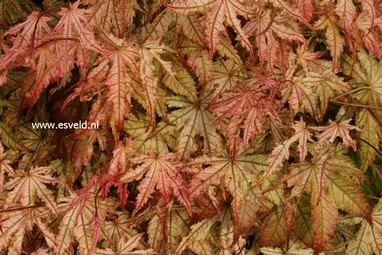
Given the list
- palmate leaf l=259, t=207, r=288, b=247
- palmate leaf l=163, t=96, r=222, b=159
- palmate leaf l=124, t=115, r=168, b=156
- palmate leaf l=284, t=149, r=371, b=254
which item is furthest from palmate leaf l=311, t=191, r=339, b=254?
palmate leaf l=124, t=115, r=168, b=156

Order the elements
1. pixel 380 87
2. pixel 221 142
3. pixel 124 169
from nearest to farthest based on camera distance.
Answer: pixel 124 169 → pixel 221 142 → pixel 380 87

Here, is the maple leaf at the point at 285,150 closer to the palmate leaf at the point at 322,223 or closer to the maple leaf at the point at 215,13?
the palmate leaf at the point at 322,223

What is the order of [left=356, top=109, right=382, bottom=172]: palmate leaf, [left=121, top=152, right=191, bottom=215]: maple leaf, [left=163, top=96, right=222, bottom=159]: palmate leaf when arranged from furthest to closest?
[left=356, top=109, right=382, bottom=172]: palmate leaf < [left=163, top=96, right=222, bottom=159]: palmate leaf < [left=121, top=152, right=191, bottom=215]: maple leaf

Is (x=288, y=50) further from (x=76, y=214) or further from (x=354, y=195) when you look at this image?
(x=76, y=214)

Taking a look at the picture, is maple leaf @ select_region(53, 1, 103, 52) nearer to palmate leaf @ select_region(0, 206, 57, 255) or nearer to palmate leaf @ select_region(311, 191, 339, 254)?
palmate leaf @ select_region(0, 206, 57, 255)

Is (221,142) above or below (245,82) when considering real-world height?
below

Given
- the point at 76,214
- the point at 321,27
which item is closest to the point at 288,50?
the point at 321,27

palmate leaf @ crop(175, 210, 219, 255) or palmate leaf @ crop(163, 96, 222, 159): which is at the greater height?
palmate leaf @ crop(163, 96, 222, 159)

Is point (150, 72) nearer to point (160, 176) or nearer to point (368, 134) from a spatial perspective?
point (160, 176)
